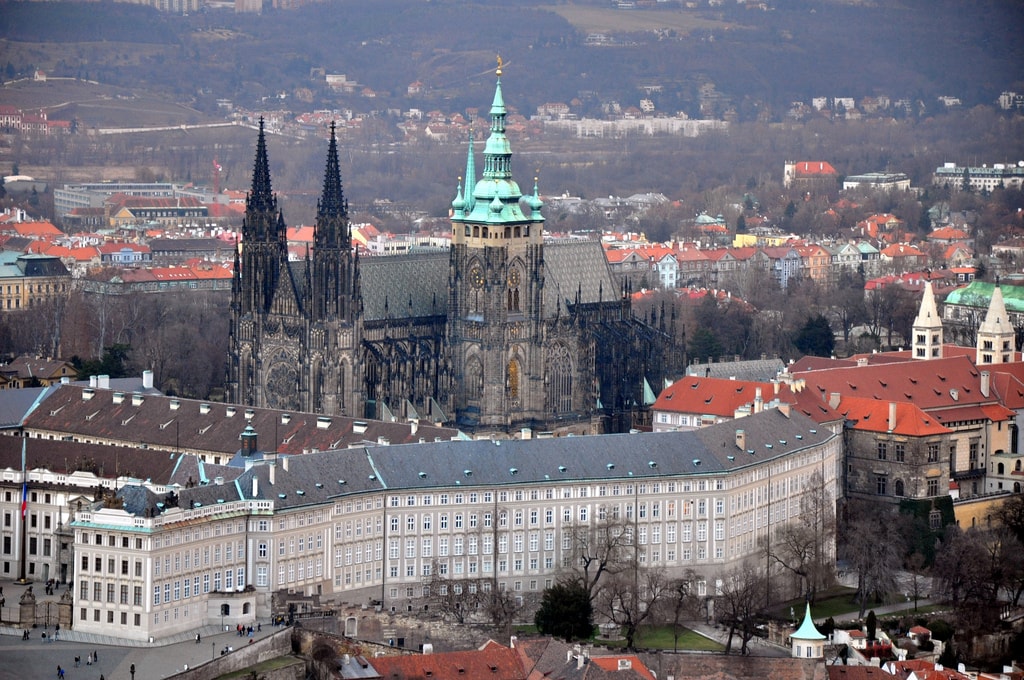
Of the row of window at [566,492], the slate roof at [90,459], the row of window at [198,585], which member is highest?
the slate roof at [90,459]

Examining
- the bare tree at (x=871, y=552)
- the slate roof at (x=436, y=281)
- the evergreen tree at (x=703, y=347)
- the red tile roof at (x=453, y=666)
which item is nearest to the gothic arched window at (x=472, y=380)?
the slate roof at (x=436, y=281)

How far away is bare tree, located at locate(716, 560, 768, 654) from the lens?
396 ft

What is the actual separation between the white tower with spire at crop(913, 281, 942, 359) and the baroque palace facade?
34057 millimetres

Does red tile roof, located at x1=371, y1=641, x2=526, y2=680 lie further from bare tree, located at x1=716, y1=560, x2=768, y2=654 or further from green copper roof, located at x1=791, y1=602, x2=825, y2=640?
bare tree, located at x1=716, y1=560, x2=768, y2=654

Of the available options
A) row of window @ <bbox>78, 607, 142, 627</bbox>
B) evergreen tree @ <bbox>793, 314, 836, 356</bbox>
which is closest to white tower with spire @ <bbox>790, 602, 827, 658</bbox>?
row of window @ <bbox>78, 607, 142, 627</bbox>

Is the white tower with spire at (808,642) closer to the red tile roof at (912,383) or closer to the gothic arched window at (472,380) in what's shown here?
the red tile roof at (912,383)

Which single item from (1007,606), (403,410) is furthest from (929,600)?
(403,410)

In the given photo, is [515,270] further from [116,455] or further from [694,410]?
[116,455]

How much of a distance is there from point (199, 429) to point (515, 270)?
86.9 ft

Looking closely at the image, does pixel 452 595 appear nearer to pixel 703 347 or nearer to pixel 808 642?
pixel 808 642

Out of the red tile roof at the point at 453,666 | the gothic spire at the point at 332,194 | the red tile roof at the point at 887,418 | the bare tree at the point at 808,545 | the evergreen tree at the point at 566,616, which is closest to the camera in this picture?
the red tile roof at the point at 453,666

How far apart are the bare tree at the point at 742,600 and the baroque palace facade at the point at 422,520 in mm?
981

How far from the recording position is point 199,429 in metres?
140

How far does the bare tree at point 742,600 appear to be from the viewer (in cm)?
12075
